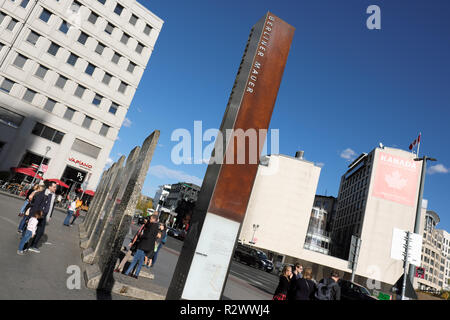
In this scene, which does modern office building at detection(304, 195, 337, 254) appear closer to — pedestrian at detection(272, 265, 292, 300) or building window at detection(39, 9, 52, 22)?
pedestrian at detection(272, 265, 292, 300)

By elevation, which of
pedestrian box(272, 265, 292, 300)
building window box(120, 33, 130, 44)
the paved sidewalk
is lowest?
the paved sidewalk

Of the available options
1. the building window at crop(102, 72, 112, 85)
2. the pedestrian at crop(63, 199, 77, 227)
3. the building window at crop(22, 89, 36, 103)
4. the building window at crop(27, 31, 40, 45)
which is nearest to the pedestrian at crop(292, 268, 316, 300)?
the pedestrian at crop(63, 199, 77, 227)

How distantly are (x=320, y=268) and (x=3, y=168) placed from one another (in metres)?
53.0

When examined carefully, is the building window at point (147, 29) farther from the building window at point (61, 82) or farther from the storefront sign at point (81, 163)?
the storefront sign at point (81, 163)

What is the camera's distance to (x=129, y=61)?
32.7 m

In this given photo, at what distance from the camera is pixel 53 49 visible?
28.2 metres

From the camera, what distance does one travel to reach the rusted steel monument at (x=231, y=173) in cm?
422

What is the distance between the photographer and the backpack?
19.3 ft

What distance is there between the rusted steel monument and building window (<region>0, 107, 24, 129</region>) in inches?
1145

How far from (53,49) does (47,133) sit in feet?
28.9

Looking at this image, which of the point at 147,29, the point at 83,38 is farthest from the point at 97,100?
the point at 147,29

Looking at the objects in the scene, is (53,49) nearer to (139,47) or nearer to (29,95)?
(29,95)
